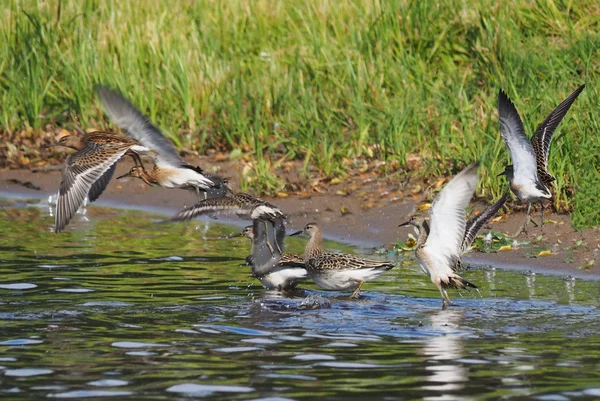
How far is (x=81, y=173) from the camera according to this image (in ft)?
35.0

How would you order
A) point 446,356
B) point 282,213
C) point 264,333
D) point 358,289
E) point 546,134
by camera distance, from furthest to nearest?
point 546,134, point 282,213, point 358,289, point 264,333, point 446,356

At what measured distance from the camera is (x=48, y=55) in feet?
53.0

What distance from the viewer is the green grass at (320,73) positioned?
1286 centimetres

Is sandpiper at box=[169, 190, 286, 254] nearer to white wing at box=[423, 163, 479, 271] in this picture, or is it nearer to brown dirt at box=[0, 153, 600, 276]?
white wing at box=[423, 163, 479, 271]

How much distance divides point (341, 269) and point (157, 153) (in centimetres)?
247

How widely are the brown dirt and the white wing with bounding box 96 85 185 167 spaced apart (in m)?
1.91

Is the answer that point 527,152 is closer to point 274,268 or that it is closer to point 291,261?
point 291,261

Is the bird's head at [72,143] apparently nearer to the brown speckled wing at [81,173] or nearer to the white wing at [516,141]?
the brown speckled wing at [81,173]

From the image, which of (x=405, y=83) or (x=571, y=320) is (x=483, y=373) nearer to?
(x=571, y=320)

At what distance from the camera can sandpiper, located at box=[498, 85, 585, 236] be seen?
34.5ft

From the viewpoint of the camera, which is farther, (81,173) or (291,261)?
(81,173)

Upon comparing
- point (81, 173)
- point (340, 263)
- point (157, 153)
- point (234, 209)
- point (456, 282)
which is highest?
point (157, 153)

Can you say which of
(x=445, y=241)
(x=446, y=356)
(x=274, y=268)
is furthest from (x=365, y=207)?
(x=446, y=356)

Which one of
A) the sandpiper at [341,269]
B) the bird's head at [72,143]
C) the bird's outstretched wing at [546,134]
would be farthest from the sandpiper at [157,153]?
the bird's outstretched wing at [546,134]
